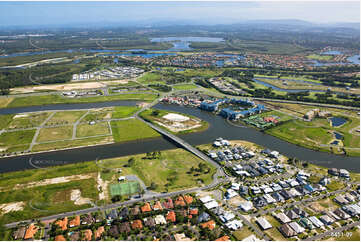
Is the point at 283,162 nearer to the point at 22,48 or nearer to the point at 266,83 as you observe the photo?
the point at 266,83

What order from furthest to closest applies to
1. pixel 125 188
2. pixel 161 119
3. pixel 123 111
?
pixel 123 111, pixel 161 119, pixel 125 188

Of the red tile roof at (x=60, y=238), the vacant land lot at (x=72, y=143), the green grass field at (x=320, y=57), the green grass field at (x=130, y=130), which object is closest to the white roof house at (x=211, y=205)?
the red tile roof at (x=60, y=238)

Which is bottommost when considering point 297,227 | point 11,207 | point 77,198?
point 297,227

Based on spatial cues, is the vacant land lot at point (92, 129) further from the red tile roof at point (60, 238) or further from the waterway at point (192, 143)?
the red tile roof at point (60, 238)

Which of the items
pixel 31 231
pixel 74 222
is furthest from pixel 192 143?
pixel 31 231

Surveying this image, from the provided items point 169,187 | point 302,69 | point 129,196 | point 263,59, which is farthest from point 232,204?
point 263,59

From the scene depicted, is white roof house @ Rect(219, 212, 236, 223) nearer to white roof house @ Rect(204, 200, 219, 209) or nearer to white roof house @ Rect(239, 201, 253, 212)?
white roof house @ Rect(204, 200, 219, 209)

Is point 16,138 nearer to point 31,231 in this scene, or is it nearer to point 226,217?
point 31,231
